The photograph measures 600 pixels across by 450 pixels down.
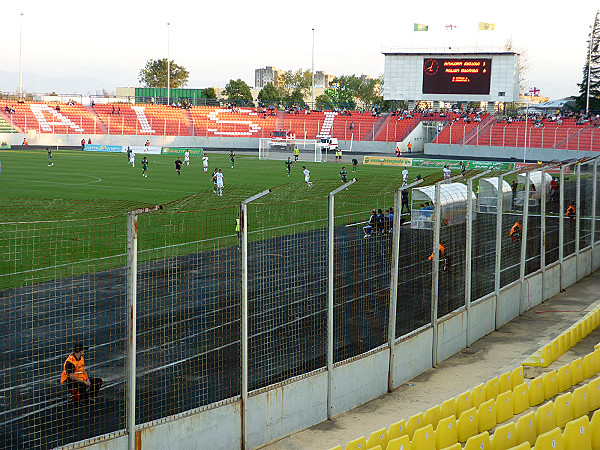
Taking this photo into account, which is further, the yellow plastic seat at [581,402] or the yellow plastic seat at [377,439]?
A: the yellow plastic seat at [581,402]

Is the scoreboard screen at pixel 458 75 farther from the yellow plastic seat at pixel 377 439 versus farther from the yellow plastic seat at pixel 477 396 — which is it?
the yellow plastic seat at pixel 377 439

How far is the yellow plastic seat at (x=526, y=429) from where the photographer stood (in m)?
8.02

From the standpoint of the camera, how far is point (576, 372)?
11.0 metres

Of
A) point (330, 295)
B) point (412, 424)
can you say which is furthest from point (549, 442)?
point (330, 295)

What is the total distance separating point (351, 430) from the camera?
10.6 metres

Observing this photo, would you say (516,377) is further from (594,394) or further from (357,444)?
(357,444)

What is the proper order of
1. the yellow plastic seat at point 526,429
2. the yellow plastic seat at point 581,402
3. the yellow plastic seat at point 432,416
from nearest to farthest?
the yellow plastic seat at point 526,429
the yellow plastic seat at point 432,416
the yellow plastic seat at point 581,402

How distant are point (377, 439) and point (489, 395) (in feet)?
10.2

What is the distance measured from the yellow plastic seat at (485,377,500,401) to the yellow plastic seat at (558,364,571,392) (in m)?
0.96

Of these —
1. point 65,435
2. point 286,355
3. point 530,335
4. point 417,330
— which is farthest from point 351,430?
point 530,335

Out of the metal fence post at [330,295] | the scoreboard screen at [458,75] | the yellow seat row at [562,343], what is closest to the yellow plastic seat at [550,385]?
the yellow seat row at [562,343]

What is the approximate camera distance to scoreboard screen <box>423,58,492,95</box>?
259 ft

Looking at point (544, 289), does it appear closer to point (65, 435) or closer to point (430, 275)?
point (430, 275)

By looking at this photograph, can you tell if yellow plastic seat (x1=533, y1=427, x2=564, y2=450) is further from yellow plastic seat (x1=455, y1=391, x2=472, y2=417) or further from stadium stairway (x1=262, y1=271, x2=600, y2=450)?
yellow plastic seat (x1=455, y1=391, x2=472, y2=417)
